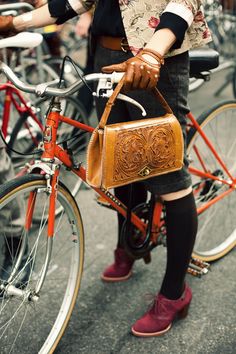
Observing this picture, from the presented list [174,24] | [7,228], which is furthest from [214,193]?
[174,24]

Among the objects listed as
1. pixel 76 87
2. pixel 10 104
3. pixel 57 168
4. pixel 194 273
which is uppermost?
pixel 76 87

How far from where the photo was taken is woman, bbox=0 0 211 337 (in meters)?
1.74

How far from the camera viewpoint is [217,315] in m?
2.49

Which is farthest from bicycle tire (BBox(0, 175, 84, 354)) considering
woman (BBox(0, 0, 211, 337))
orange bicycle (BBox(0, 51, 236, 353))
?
woman (BBox(0, 0, 211, 337))

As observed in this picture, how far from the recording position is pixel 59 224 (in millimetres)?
2357

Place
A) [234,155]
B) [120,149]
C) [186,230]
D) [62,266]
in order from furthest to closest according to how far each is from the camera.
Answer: [234,155], [62,266], [186,230], [120,149]

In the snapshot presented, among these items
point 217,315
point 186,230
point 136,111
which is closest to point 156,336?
point 217,315

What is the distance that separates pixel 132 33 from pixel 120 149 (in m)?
0.45

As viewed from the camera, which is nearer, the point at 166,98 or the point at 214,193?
the point at 166,98

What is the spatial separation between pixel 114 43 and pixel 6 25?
451mm

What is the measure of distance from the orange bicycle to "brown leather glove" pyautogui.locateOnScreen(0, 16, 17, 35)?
0.31 meters

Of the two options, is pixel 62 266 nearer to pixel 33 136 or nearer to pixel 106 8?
pixel 33 136

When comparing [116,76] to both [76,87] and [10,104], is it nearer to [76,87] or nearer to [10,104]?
[76,87]

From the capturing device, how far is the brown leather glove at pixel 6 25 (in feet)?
6.88
